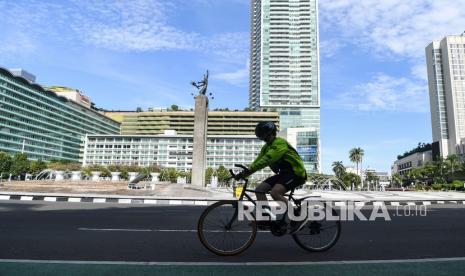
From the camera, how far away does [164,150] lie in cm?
15700

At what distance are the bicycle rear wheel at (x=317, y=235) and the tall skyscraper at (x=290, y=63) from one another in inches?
7127

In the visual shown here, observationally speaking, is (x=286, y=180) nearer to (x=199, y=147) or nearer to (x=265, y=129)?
(x=265, y=129)

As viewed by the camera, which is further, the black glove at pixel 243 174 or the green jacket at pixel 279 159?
the green jacket at pixel 279 159

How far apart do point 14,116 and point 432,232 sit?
436 ft

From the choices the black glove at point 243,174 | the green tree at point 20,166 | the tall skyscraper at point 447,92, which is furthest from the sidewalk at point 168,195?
the tall skyscraper at point 447,92

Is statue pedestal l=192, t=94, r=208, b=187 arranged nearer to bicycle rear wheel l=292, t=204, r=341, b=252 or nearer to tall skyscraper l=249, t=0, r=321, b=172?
bicycle rear wheel l=292, t=204, r=341, b=252

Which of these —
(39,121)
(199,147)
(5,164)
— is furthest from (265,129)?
(39,121)

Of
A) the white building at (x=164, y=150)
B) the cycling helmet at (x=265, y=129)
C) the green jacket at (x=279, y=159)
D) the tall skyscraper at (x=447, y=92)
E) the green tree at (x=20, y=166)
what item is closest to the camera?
the green jacket at (x=279, y=159)

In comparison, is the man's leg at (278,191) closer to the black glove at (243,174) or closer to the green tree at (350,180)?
the black glove at (243,174)

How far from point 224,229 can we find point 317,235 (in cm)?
144

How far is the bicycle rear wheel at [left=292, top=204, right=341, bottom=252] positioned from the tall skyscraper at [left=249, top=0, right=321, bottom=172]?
594 ft

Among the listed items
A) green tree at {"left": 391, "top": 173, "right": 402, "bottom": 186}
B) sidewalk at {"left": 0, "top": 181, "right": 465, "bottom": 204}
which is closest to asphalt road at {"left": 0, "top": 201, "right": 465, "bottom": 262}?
sidewalk at {"left": 0, "top": 181, "right": 465, "bottom": 204}

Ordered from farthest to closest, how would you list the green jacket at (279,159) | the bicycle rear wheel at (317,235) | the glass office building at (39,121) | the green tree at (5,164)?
the glass office building at (39,121)
the green tree at (5,164)
the bicycle rear wheel at (317,235)
the green jacket at (279,159)

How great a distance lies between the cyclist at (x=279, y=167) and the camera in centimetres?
501
